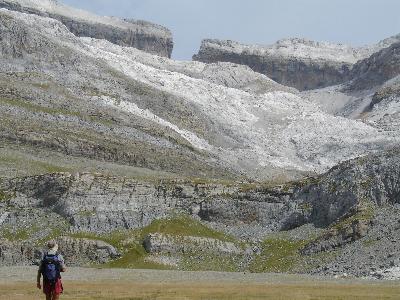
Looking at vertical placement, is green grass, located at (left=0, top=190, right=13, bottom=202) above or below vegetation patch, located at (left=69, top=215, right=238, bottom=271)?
above

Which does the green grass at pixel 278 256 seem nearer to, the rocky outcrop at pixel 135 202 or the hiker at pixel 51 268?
the rocky outcrop at pixel 135 202

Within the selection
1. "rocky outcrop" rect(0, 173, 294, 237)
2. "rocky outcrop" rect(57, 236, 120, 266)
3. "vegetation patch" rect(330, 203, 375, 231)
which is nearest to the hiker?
"vegetation patch" rect(330, 203, 375, 231)

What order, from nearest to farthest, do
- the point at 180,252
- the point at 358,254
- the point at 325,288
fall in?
1. the point at 325,288
2. the point at 358,254
3. the point at 180,252

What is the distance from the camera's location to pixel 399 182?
356 feet

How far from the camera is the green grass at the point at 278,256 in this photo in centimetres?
9681

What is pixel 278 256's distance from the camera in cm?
10169

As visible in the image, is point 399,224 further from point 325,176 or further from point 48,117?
point 48,117

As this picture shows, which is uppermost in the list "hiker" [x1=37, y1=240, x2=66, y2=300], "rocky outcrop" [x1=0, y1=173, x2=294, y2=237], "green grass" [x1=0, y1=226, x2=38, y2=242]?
"rocky outcrop" [x1=0, y1=173, x2=294, y2=237]

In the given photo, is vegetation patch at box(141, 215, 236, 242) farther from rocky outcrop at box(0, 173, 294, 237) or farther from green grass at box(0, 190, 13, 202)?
green grass at box(0, 190, 13, 202)

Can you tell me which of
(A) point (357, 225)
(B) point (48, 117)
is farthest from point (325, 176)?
(B) point (48, 117)

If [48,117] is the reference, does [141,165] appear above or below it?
below

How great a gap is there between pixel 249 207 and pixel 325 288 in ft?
232

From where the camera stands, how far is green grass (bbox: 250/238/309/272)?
96812 mm

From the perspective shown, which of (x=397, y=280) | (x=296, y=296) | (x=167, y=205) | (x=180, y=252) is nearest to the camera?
(x=296, y=296)
